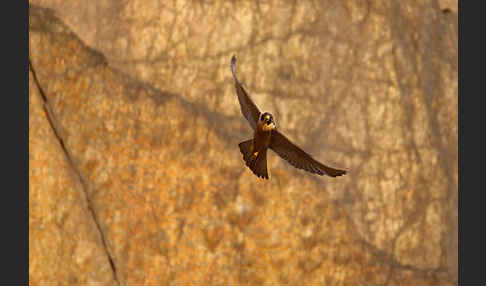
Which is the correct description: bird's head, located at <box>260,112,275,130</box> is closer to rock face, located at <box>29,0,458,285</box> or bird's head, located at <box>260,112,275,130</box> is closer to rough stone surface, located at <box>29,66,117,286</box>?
rock face, located at <box>29,0,458,285</box>

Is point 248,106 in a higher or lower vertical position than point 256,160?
higher

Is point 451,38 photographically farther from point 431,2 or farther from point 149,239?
point 149,239

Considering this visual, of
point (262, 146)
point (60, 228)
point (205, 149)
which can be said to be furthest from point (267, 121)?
point (60, 228)

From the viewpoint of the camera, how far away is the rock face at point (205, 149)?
1751 mm

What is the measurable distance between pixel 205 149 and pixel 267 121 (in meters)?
0.55

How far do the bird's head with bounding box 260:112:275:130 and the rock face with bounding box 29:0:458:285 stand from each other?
0.52 metres

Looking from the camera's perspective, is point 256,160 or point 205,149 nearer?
point 256,160

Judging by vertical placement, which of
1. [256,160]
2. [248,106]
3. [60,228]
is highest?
[248,106]

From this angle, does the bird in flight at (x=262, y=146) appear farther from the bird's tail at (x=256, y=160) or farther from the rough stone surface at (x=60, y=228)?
the rough stone surface at (x=60, y=228)

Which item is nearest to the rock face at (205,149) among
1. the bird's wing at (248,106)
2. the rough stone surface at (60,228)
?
the rough stone surface at (60,228)

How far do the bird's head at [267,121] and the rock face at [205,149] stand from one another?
1.71ft

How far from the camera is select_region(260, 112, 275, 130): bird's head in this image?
124cm

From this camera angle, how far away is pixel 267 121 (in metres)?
1.24

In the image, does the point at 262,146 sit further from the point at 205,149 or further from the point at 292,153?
the point at 205,149
